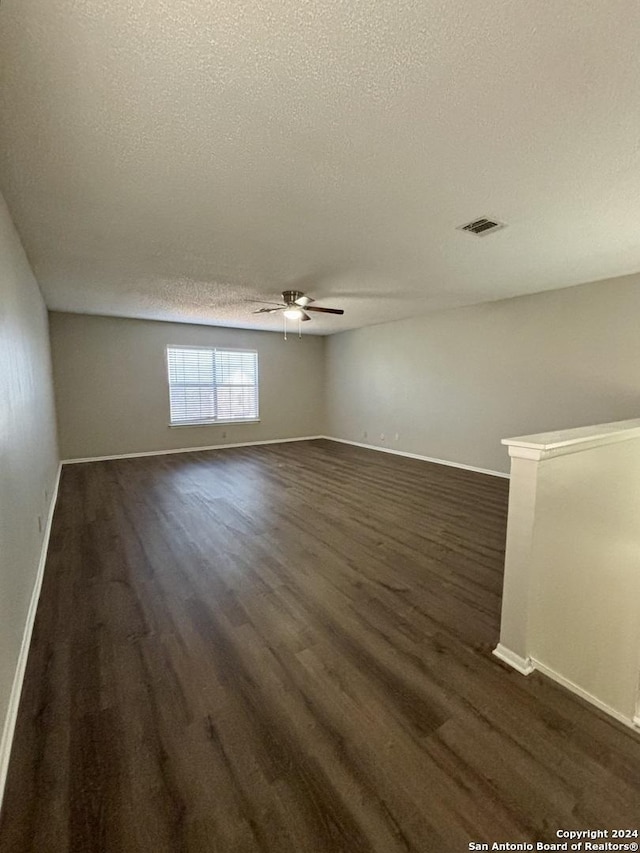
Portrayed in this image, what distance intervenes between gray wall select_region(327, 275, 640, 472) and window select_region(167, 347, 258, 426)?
215 centimetres

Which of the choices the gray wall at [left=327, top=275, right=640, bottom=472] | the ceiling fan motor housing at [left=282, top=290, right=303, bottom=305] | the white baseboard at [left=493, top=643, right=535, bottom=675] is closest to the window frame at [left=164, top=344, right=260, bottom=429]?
the gray wall at [left=327, top=275, right=640, bottom=472]

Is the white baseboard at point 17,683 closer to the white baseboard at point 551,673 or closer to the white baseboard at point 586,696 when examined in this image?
the white baseboard at point 551,673

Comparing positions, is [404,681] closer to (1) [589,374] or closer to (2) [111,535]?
(2) [111,535]

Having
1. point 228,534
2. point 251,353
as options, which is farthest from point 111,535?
point 251,353

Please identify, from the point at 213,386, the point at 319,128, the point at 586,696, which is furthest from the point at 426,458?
the point at 319,128

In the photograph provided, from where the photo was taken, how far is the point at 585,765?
1.20m

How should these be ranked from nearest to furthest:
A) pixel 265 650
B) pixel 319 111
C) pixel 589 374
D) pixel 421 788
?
pixel 421 788, pixel 319 111, pixel 265 650, pixel 589 374

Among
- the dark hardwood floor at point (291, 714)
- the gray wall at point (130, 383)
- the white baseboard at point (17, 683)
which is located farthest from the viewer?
the gray wall at point (130, 383)

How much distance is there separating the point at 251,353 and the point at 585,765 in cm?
708

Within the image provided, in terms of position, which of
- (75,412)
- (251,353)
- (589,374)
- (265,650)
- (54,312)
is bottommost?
(265,650)

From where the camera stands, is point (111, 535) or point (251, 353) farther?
point (251, 353)

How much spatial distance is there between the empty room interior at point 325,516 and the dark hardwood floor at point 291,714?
0.01 meters

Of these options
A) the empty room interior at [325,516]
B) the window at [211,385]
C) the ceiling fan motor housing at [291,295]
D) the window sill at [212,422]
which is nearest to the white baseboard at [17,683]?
the empty room interior at [325,516]

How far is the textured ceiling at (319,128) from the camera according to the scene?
1111 millimetres
